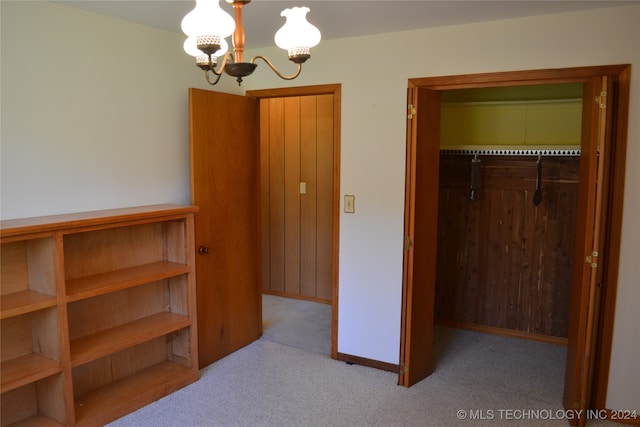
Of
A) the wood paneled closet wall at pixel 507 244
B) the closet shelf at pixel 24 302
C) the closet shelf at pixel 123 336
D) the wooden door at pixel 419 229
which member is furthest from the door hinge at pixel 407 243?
the closet shelf at pixel 24 302

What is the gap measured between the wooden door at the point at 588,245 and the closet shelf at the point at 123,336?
7.66ft

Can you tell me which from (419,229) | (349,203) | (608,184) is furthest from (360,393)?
(608,184)

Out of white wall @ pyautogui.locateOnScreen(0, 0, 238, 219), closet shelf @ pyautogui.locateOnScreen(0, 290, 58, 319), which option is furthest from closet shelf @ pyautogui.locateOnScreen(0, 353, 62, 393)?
white wall @ pyautogui.locateOnScreen(0, 0, 238, 219)

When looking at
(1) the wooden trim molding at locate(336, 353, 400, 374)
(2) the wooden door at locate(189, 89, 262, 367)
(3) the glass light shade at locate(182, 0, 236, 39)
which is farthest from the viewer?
(1) the wooden trim molding at locate(336, 353, 400, 374)

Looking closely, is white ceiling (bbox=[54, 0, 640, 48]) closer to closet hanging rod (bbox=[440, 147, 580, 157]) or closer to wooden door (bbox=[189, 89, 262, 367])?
wooden door (bbox=[189, 89, 262, 367])

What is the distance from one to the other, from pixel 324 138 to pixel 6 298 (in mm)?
3032

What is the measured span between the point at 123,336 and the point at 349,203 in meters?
1.69

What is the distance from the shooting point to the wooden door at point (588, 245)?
2.48m

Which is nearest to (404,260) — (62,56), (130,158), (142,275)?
(142,275)

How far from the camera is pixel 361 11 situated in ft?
8.66

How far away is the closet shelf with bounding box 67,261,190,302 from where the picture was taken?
2.49m

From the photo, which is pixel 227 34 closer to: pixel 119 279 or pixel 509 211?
pixel 119 279

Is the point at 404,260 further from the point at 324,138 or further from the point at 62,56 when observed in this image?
the point at 62,56

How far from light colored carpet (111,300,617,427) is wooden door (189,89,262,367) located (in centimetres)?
26
